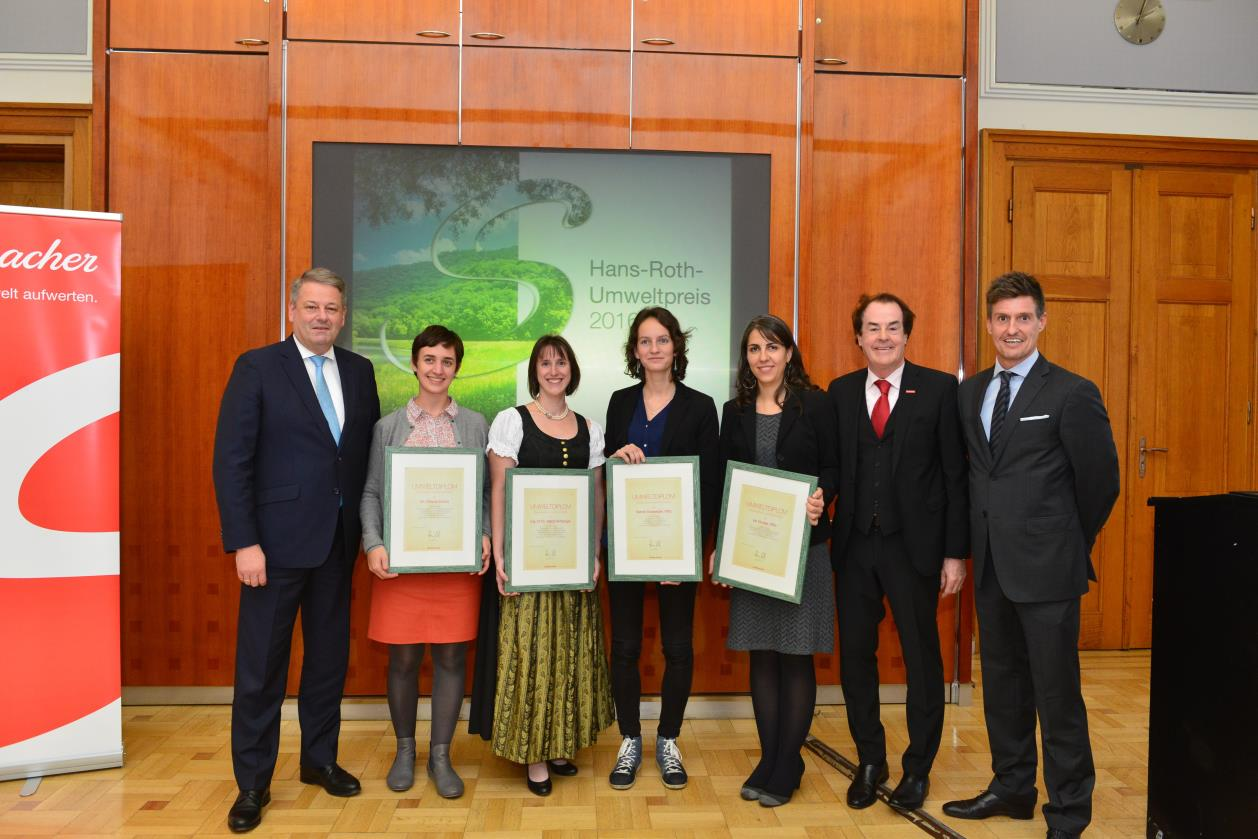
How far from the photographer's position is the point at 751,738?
12.8 ft

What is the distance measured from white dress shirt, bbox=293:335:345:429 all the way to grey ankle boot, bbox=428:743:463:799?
4.00ft

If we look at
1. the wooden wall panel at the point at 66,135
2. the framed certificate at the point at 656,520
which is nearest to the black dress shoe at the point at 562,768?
the framed certificate at the point at 656,520

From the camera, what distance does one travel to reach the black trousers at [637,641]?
3295 mm

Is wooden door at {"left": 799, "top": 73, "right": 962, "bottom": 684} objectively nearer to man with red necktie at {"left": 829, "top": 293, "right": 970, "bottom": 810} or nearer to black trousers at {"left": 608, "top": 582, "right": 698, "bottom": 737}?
man with red necktie at {"left": 829, "top": 293, "right": 970, "bottom": 810}

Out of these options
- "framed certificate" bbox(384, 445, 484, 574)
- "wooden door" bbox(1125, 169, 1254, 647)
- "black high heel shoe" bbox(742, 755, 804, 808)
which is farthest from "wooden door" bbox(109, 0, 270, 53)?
"wooden door" bbox(1125, 169, 1254, 647)

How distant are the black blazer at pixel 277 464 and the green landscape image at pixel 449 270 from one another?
0.98m

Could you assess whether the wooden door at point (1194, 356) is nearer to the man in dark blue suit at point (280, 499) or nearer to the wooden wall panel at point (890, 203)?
the wooden wall panel at point (890, 203)

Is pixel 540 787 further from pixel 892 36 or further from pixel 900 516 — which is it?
pixel 892 36

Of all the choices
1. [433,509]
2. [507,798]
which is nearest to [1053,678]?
[507,798]

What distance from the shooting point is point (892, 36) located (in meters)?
4.29

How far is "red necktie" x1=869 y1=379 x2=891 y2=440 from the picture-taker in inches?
120

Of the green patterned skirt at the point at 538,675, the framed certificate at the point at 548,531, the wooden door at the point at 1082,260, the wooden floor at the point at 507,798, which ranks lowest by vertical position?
the wooden floor at the point at 507,798

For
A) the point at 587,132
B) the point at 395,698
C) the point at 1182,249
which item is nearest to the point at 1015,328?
the point at 587,132

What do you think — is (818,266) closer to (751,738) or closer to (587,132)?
(587,132)
